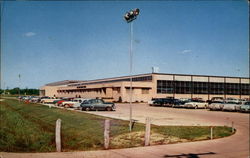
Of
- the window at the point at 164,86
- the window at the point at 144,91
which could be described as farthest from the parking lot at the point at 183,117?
the window at the point at 164,86

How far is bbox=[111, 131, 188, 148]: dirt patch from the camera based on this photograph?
11867mm

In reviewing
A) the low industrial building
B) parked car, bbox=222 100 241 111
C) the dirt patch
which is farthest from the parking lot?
the low industrial building

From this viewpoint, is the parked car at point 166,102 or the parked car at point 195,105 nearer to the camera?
the parked car at point 195,105

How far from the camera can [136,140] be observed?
12.8 m

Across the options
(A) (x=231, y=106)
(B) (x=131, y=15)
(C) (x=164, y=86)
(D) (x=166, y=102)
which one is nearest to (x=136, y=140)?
(B) (x=131, y=15)

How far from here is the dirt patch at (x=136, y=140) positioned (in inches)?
467

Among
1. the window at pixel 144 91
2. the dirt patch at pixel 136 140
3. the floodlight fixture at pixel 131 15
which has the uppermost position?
the floodlight fixture at pixel 131 15

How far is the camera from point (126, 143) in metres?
12.1

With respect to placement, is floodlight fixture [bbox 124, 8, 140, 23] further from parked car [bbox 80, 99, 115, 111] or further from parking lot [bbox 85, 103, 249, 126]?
parked car [bbox 80, 99, 115, 111]

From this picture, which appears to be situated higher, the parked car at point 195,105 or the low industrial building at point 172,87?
the low industrial building at point 172,87

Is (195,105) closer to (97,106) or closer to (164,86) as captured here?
(97,106)

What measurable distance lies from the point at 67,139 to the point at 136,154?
511 cm

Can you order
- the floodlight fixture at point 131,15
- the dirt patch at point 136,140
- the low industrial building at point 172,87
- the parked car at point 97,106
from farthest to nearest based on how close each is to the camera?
the low industrial building at point 172,87, the parked car at point 97,106, the floodlight fixture at point 131,15, the dirt patch at point 136,140

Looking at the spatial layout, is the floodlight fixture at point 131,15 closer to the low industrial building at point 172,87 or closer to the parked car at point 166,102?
the parked car at point 166,102
